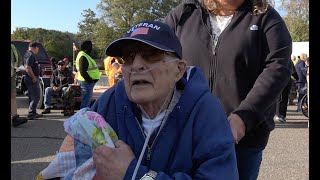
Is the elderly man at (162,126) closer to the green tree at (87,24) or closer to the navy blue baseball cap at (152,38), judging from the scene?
the navy blue baseball cap at (152,38)

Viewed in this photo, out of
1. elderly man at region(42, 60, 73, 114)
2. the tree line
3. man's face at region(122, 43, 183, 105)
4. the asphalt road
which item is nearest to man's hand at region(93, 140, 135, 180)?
man's face at region(122, 43, 183, 105)

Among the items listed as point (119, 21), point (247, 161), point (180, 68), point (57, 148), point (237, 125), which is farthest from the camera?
point (119, 21)

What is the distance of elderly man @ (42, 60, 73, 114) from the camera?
11.1 metres

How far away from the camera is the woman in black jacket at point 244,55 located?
2.27 m

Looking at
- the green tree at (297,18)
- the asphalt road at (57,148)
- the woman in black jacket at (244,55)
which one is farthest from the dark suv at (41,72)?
the green tree at (297,18)

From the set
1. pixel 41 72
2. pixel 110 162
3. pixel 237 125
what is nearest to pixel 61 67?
A: pixel 41 72

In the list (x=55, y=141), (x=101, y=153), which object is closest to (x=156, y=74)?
(x=101, y=153)

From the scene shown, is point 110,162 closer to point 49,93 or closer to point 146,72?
point 146,72

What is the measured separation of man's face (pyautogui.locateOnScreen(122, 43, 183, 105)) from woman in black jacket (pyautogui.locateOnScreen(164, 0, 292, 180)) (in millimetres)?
635

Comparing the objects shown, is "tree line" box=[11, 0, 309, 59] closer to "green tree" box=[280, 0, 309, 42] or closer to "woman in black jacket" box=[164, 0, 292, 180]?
"green tree" box=[280, 0, 309, 42]

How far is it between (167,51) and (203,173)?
50cm

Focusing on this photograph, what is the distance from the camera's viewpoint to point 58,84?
11391 mm

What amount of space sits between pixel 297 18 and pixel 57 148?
43.2m
